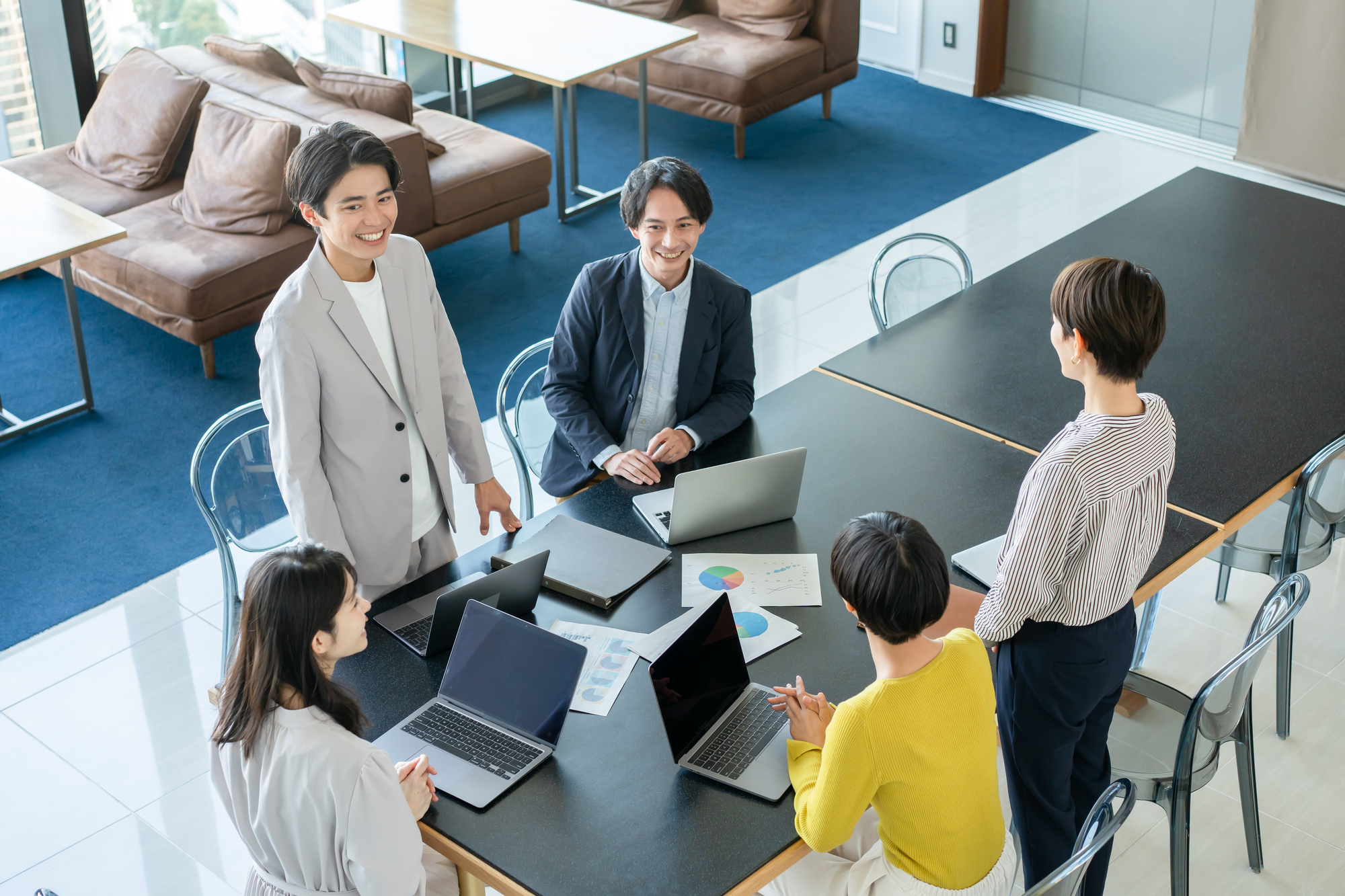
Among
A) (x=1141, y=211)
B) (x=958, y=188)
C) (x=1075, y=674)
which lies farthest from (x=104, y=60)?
(x=1075, y=674)

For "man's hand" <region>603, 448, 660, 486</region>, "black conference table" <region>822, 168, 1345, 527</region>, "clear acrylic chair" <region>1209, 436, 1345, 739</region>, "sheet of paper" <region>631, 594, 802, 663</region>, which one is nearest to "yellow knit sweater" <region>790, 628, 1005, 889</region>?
"sheet of paper" <region>631, 594, 802, 663</region>

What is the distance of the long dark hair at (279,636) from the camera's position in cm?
199

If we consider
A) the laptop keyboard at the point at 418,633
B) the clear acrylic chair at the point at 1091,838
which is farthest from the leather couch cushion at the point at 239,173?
the clear acrylic chair at the point at 1091,838

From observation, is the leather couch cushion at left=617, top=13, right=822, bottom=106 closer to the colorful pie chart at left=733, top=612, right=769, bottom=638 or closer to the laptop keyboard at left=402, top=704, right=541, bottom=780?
the colorful pie chart at left=733, top=612, right=769, bottom=638

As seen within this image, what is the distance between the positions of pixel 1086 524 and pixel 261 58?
202 inches

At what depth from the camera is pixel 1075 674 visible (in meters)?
2.49

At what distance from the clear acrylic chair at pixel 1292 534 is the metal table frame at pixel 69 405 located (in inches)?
163

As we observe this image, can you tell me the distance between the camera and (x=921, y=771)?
2090 millimetres

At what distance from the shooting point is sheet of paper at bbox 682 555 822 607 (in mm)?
2721

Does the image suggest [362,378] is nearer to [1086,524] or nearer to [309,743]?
[309,743]

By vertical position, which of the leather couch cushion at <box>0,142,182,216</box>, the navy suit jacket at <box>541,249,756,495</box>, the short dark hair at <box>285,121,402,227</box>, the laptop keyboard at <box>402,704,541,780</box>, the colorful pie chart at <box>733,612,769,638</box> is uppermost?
the short dark hair at <box>285,121,402,227</box>

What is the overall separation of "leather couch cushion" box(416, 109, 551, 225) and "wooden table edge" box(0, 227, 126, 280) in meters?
1.45

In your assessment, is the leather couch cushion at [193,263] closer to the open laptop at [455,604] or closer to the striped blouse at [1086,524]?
the open laptop at [455,604]

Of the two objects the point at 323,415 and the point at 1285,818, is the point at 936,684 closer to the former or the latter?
the point at 323,415
